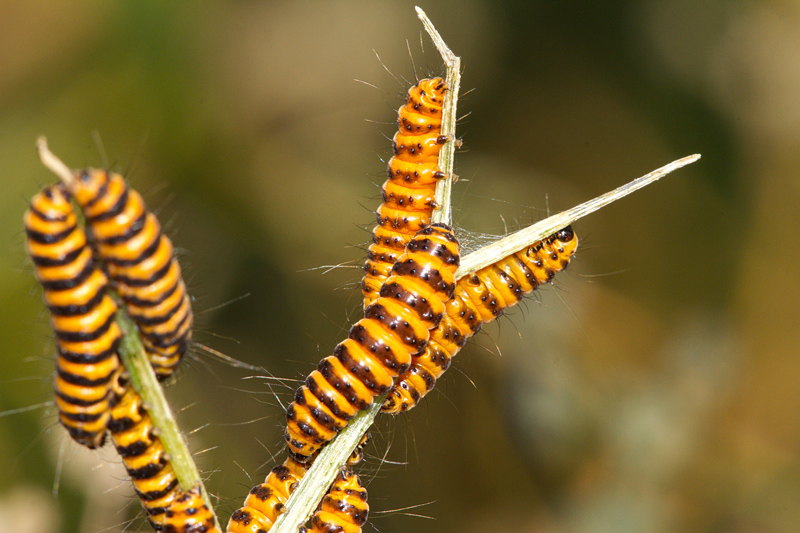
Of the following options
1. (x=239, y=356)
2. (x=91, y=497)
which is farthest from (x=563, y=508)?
(x=91, y=497)

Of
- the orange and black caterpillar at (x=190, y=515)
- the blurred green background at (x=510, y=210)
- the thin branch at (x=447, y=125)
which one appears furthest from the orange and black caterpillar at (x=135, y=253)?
the blurred green background at (x=510, y=210)

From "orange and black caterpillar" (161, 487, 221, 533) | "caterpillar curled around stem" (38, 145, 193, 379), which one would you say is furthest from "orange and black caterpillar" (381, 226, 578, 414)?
"caterpillar curled around stem" (38, 145, 193, 379)

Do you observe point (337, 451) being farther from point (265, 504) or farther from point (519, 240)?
point (519, 240)

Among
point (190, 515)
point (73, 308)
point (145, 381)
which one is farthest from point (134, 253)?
point (190, 515)

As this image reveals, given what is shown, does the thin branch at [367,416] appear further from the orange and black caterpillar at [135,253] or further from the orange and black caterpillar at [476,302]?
the orange and black caterpillar at [135,253]

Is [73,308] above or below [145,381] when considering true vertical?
above

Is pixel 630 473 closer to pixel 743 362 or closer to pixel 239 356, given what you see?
pixel 743 362
